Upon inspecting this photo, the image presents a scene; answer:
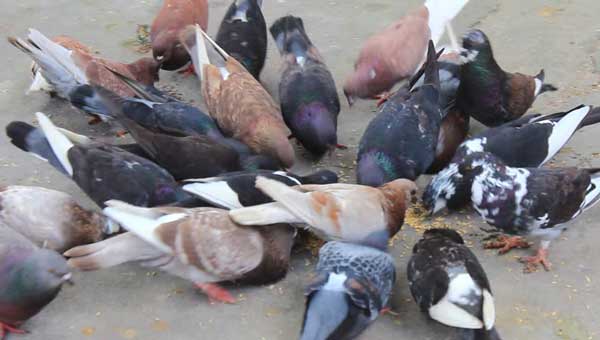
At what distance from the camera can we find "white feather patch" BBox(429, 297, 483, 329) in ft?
9.03

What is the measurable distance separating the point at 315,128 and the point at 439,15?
1.49 meters

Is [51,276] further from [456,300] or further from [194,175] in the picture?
[456,300]

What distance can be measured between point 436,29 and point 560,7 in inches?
50.9

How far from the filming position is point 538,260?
3.29m

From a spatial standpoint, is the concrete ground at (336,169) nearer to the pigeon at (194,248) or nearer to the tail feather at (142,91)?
the pigeon at (194,248)

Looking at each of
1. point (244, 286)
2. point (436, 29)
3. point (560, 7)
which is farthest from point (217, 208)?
point (560, 7)

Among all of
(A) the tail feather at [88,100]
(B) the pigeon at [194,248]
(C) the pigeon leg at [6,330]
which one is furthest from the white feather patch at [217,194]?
(A) the tail feather at [88,100]

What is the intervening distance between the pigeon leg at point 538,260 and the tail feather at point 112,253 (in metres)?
1.57

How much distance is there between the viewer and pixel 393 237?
347 centimetres

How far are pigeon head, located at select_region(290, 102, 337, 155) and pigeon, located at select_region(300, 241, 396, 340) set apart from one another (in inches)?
38.7

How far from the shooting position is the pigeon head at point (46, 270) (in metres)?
2.91

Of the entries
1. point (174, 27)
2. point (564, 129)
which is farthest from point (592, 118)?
point (174, 27)

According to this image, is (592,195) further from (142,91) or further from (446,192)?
(142,91)

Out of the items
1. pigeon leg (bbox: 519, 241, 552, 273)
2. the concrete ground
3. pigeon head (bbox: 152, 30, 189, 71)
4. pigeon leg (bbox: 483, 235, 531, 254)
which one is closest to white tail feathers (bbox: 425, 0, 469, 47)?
the concrete ground
